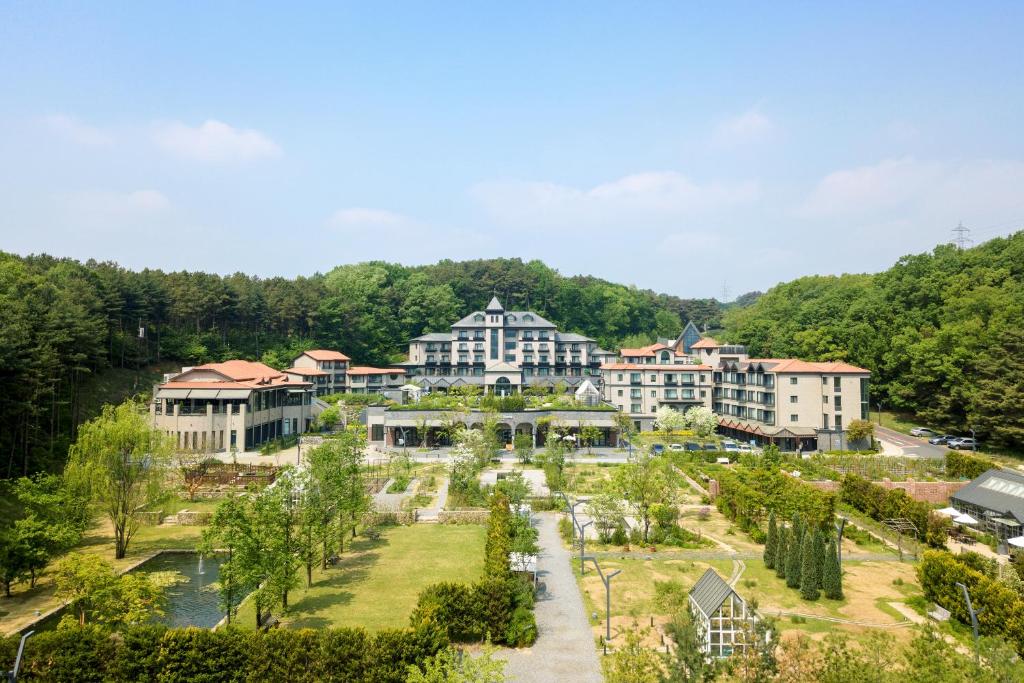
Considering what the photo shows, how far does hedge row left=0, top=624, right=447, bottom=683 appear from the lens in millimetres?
15391

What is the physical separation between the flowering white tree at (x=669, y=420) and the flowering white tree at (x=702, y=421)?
2.44ft

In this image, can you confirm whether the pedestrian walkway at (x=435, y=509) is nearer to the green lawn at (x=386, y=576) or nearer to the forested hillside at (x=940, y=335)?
the green lawn at (x=386, y=576)

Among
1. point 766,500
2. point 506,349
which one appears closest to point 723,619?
point 766,500

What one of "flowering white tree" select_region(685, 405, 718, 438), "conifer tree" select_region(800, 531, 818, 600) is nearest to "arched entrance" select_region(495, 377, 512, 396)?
"flowering white tree" select_region(685, 405, 718, 438)

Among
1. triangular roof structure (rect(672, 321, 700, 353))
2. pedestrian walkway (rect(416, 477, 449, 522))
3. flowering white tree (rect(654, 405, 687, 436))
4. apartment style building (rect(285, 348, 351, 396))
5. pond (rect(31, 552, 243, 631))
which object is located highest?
triangular roof structure (rect(672, 321, 700, 353))

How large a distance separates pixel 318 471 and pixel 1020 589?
87.6ft

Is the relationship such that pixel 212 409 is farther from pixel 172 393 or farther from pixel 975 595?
pixel 975 595

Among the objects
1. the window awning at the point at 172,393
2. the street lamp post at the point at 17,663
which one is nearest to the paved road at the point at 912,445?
the street lamp post at the point at 17,663

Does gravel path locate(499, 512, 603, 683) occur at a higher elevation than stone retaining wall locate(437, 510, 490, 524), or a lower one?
lower

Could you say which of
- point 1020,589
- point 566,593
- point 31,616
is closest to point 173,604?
point 31,616

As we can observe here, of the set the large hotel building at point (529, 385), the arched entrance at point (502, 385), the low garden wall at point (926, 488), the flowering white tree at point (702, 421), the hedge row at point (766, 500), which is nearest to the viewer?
the hedge row at point (766, 500)

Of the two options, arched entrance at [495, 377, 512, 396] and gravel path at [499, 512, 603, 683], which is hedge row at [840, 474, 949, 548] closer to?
gravel path at [499, 512, 603, 683]

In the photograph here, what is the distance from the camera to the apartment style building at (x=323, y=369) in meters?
Answer: 69.4

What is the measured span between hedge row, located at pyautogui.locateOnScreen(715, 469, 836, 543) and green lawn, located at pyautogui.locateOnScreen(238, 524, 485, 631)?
560 inches
